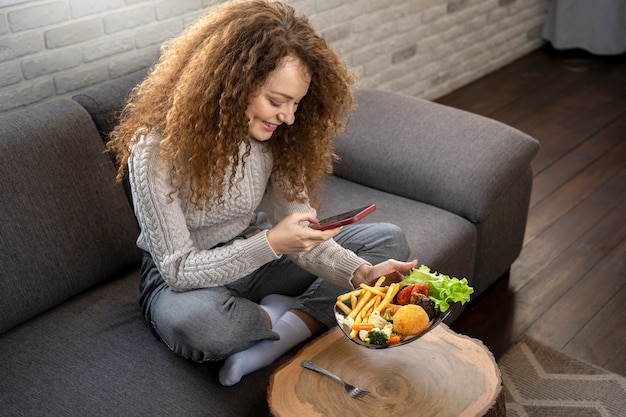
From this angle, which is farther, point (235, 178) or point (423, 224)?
point (423, 224)

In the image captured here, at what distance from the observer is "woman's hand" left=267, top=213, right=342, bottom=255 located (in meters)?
1.71

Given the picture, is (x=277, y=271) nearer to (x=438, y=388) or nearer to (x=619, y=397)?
(x=438, y=388)

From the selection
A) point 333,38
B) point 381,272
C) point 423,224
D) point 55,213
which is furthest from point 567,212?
point 55,213

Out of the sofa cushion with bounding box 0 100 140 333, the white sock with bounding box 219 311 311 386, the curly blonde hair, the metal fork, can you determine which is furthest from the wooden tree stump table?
the sofa cushion with bounding box 0 100 140 333

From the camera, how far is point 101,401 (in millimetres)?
1684

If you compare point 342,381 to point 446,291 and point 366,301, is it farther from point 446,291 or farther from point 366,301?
point 446,291

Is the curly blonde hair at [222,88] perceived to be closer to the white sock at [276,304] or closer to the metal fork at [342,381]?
the white sock at [276,304]

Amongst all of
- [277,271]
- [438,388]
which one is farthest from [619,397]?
[277,271]

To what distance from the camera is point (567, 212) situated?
306 centimetres

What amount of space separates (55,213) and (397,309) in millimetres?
869

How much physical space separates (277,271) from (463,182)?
2.20 feet

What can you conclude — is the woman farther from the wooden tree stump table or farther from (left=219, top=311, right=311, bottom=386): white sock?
the wooden tree stump table

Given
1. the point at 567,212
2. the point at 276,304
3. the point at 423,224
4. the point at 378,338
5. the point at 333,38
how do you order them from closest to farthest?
the point at 378,338
the point at 276,304
the point at 423,224
the point at 567,212
the point at 333,38

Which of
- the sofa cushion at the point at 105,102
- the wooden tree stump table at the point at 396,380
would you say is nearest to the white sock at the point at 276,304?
the wooden tree stump table at the point at 396,380
